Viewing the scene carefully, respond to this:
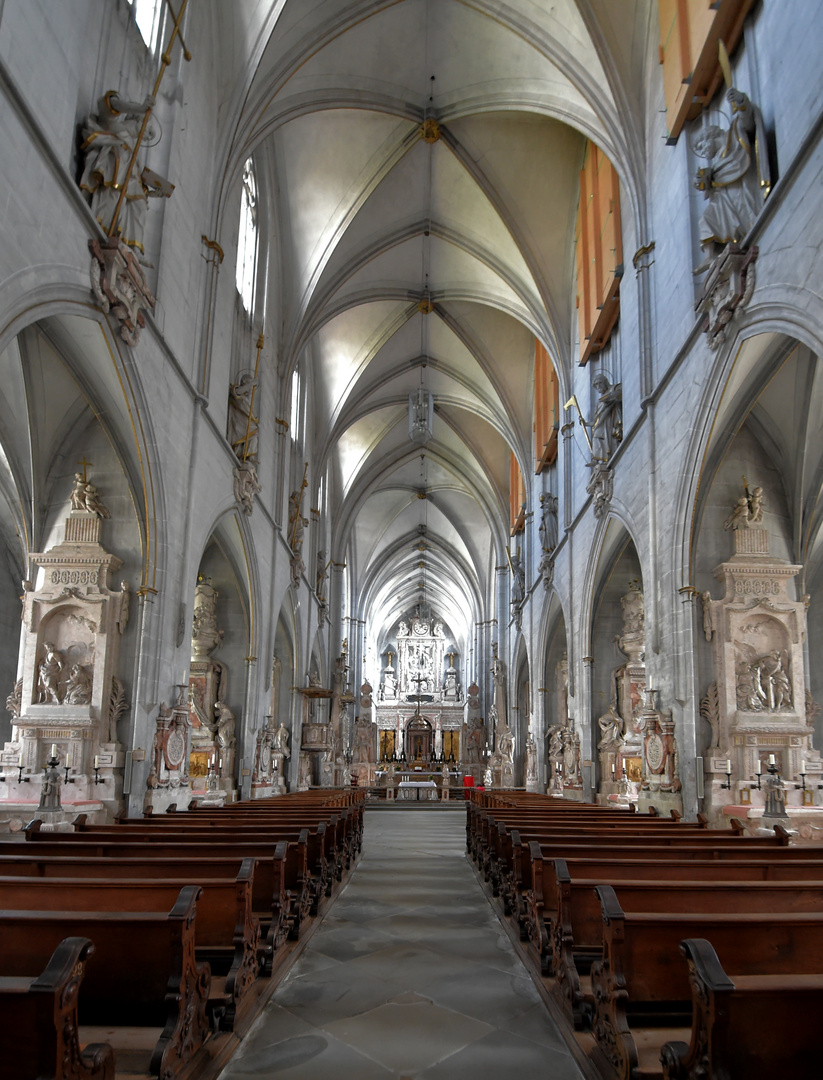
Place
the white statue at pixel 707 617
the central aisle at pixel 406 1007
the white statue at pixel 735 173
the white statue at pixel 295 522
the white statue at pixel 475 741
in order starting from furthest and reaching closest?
the white statue at pixel 475 741, the white statue at pixel 295 522, the white statue at pixel 707 617, the white statue at pixel 735 173, the central aisle at pixel 406 1007

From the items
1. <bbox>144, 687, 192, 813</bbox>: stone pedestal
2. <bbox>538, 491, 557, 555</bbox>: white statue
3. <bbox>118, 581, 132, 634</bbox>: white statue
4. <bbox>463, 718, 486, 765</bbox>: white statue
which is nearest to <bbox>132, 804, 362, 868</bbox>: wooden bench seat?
<bbox>144, 687, 192, 813</bbox>: stone pedestal

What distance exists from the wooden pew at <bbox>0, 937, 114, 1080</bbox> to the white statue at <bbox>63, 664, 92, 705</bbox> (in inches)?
346

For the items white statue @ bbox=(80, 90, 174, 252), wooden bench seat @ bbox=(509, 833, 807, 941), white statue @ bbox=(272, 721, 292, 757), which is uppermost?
white statue @ bbox=(80, 90, 174, 252)

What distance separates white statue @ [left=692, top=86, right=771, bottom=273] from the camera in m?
9.67

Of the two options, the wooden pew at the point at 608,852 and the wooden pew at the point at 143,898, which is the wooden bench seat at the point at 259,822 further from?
the wooden pew at the point at 143,898

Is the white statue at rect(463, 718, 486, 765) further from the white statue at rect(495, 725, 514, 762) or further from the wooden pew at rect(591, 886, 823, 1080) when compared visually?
the wooden pew at rect(591, 886, 823, 1080)

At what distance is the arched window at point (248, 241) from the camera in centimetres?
1706

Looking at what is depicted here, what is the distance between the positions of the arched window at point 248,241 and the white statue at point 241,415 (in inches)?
82.4

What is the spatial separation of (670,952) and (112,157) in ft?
30.5

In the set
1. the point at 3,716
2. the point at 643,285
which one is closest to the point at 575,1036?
the point at 643,285

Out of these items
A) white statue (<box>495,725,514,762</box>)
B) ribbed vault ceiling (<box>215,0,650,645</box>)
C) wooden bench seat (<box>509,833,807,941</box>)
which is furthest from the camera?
white statue (<box>495,725,514,762</box>)

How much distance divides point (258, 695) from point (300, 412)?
30.4 ft

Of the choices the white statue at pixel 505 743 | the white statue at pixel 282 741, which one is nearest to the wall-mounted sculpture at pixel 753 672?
the white statue at pixel 282 741

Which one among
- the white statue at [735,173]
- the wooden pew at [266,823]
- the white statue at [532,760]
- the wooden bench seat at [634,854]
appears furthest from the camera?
the white statue at [532,760]
